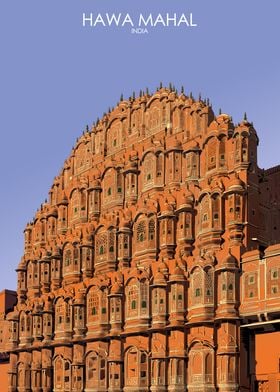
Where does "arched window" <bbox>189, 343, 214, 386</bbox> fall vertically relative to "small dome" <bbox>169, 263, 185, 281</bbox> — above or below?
below

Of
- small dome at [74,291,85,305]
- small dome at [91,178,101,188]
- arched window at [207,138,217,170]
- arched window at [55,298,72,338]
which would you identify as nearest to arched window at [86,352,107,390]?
arched window at [55,298,72,338]

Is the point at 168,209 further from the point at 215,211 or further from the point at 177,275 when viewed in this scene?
the point at 177,275

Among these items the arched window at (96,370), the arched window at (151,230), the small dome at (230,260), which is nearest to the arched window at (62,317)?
the arched window at (96,370)

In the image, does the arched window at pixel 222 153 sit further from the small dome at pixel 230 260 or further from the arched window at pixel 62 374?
the arched window at pixel 62 374

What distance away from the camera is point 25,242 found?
2901 inches

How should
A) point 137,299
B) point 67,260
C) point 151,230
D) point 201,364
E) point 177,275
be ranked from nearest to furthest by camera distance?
1. point 201,364
2. point 177,275
3. point 137,299
4. point 151,230
5. point 67,260

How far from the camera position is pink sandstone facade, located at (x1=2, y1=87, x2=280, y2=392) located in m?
47.8

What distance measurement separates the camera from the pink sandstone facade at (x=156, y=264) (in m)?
47.8

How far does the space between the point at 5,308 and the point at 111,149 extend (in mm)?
22210

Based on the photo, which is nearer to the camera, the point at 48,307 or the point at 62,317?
the point at 62,317

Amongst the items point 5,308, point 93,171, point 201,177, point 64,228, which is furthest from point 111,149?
point 5,308

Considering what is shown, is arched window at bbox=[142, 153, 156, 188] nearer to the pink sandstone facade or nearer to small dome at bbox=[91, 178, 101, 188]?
the pink sandstone facade

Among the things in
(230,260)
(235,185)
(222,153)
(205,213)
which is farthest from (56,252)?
(230,260)

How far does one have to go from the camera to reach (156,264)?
54.3m
